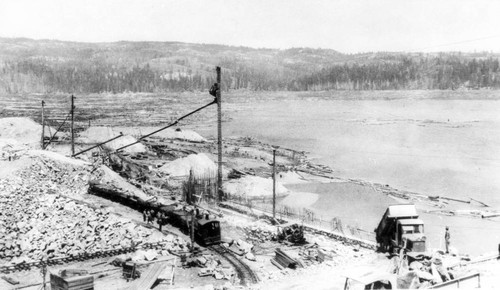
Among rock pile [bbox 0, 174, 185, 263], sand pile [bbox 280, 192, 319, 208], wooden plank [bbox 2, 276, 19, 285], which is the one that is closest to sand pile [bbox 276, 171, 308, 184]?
sand pile [bbox 280, 192, 319, 208]

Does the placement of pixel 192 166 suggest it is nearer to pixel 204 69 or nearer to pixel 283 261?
pixel 283 261

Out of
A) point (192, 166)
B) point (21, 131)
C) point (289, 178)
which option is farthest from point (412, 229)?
point (21, 131)

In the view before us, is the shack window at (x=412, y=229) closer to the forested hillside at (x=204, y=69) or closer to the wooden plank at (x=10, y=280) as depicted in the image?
the wooden plank at (x=10, y=280)

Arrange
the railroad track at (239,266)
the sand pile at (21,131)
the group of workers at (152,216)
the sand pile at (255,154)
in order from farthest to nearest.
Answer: the sand pile at (255,154) < the sand pile at (21,131) < the group of workers at (152,216) < the railroad track at (239,266)

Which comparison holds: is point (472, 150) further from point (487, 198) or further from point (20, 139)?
point (20, 139)

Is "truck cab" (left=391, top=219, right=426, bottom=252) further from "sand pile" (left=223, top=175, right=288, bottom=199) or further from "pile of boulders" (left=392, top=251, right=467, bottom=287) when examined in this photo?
"sand pile" (left=223, top=175, right=288, bottom=199)

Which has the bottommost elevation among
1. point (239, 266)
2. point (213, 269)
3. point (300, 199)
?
point (300, 199)

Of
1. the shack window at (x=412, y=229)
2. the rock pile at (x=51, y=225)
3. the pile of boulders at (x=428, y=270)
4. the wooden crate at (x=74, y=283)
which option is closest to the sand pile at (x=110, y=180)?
the rock pile at (x=51, y=225)
